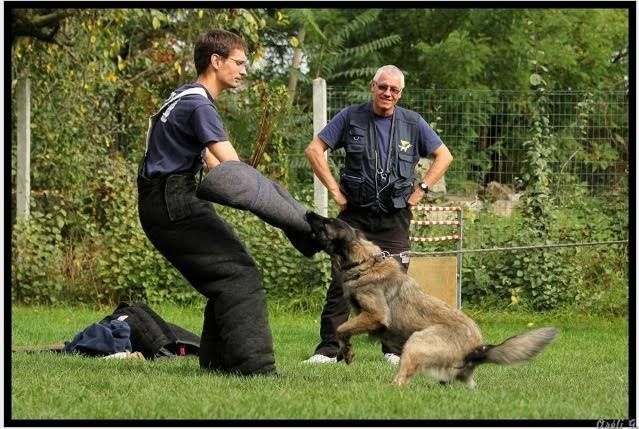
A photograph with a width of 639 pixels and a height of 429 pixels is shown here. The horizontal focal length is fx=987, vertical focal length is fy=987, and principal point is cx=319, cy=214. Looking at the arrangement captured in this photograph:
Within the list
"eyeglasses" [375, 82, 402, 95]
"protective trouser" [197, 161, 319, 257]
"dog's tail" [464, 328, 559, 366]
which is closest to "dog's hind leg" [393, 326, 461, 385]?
"dog's tail" [464, 328, 559, 366]

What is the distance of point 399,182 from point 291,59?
14347 mm

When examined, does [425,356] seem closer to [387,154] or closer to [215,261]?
[215,261]

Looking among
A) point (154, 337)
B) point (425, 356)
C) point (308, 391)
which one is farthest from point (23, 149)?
point (425, 356)

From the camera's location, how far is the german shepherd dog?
18.3 ft

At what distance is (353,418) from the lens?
15.5 feet

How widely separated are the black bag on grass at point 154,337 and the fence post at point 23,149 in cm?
402

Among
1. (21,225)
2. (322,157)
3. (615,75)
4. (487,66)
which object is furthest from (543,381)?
(615,75)

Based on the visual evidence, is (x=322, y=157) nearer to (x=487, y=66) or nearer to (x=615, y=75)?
(x=487, y=66)

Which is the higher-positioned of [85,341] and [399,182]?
[399,182]

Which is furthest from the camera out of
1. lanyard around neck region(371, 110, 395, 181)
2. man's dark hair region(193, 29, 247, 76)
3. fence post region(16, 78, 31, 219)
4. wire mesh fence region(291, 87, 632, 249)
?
fence post region(16, 78, 31, 219)

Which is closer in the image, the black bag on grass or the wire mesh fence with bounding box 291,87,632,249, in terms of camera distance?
the black bag on grass

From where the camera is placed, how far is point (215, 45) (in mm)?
5930

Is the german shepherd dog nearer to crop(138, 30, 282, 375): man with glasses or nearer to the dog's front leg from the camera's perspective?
the dog's front leg

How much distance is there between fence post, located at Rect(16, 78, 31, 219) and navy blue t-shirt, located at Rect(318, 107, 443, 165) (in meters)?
4.95
